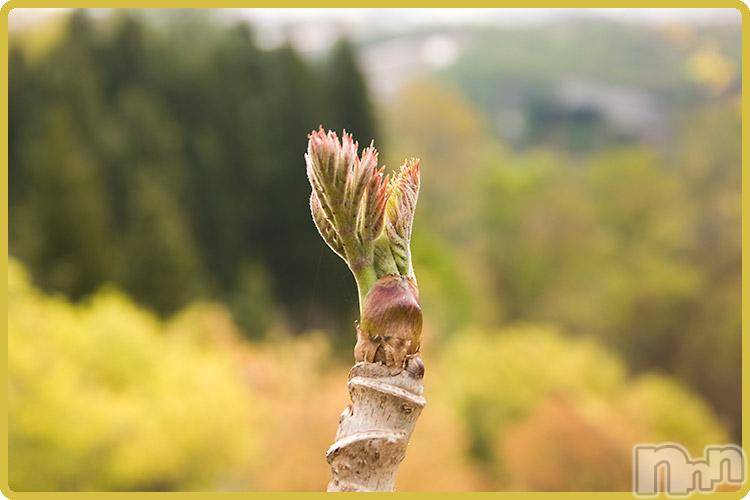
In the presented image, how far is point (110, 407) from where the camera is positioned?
1359 cm

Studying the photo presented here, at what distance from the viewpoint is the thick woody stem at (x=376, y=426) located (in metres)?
0.98

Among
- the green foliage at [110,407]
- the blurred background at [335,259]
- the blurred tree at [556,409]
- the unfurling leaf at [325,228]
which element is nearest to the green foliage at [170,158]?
the blurred background at [335,259]

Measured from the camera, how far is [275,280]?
2044 cm

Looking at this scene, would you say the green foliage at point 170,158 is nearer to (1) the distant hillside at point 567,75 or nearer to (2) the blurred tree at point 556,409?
(2) the blurred tree at point 556,409

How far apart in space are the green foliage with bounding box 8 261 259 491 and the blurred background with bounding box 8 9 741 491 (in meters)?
0.04

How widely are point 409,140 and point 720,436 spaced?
1115 cm

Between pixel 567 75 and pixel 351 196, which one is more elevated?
pixel 567 75

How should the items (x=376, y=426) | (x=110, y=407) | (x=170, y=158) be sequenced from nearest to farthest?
(x=376, y=426)
(x=110, y=407)
(x=170, y=158)

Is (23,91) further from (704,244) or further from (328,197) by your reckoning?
(328,197)

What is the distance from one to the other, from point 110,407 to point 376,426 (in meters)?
13.2

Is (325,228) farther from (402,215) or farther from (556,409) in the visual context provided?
(556,409)

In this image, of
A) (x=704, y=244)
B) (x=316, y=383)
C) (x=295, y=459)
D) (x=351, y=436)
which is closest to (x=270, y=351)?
(x=316, y=383)

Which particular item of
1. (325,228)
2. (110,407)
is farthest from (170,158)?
(325,228)

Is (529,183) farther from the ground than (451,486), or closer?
farther from the ground
